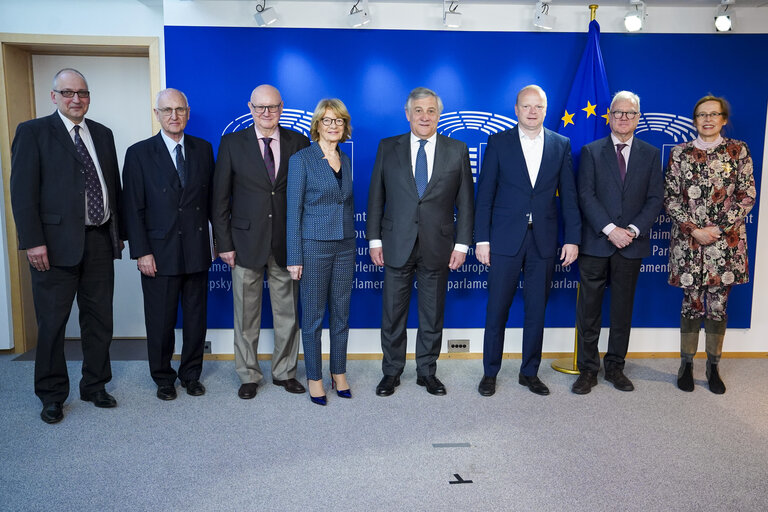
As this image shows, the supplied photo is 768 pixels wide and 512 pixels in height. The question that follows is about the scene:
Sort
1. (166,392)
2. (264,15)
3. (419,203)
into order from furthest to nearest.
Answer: (264,15), (166,392), (419,203)

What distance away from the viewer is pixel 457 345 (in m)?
4.66

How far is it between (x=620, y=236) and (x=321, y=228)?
6.26 ft

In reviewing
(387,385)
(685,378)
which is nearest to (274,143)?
(387,385)

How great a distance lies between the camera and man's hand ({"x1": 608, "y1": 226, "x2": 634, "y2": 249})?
3.72 metres

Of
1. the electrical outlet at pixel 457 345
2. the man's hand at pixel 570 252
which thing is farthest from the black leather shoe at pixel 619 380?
the electrical outlet at pixel 457 345

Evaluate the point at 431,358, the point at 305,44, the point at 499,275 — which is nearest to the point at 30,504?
the point at 431,358

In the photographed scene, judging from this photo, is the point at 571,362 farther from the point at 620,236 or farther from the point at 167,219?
the point at 167,219

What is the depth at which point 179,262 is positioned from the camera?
357cm

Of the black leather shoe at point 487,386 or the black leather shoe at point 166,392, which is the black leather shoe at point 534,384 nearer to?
the black leather shoe at point 487,386

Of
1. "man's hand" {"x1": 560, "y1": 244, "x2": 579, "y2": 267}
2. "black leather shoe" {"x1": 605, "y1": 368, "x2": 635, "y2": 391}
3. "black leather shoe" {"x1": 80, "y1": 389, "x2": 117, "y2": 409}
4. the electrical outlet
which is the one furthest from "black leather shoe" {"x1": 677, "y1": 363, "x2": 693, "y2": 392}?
"black leather shoe" {"x1": 80, "y1": 389, "x2": 117, "y2": 409}

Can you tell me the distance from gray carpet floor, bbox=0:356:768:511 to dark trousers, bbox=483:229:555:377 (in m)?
0.26

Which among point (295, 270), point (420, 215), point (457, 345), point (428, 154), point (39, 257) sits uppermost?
point (428, 154)

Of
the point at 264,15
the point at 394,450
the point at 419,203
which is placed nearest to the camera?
the point at 394,450

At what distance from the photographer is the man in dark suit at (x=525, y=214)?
367 cm
